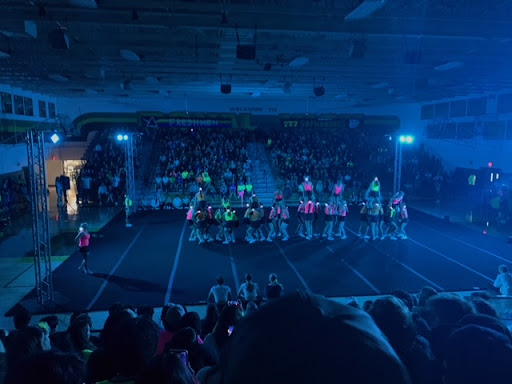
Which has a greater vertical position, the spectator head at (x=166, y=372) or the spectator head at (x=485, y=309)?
the spectator head at (x=166, y=372)

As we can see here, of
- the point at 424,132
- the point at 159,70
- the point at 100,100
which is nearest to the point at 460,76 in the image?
the point at 159,70

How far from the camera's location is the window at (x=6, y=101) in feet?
70.7

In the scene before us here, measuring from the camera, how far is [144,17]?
9.00 metres

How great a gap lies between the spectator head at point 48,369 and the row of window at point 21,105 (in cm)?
2387

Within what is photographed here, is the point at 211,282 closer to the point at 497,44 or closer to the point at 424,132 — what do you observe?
the point at 497,44

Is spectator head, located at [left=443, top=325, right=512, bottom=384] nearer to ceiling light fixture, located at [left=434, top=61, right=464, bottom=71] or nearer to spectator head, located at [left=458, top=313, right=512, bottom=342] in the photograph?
spectator head, located at [left=458, top=313, right=512, bottom=342]

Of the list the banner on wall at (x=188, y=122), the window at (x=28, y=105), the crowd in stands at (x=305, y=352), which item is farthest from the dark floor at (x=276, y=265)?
the banner on wall at (x=188, y=122)

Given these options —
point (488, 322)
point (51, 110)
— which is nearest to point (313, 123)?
point (51, 110)

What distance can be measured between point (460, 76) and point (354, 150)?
16924 mm

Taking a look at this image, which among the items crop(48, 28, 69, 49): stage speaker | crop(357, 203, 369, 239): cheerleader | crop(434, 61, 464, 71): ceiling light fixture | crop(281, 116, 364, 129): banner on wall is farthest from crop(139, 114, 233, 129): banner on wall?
crop(48, 28, 69, 49): stage speaker

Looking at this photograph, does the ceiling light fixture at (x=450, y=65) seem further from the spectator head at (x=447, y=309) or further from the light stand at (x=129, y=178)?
the light stand at (x=129, y=178)

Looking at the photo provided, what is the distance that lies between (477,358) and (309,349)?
106cm

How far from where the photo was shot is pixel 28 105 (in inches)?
1006

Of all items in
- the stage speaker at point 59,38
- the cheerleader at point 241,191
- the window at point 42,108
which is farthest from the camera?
the window at point 42,108
